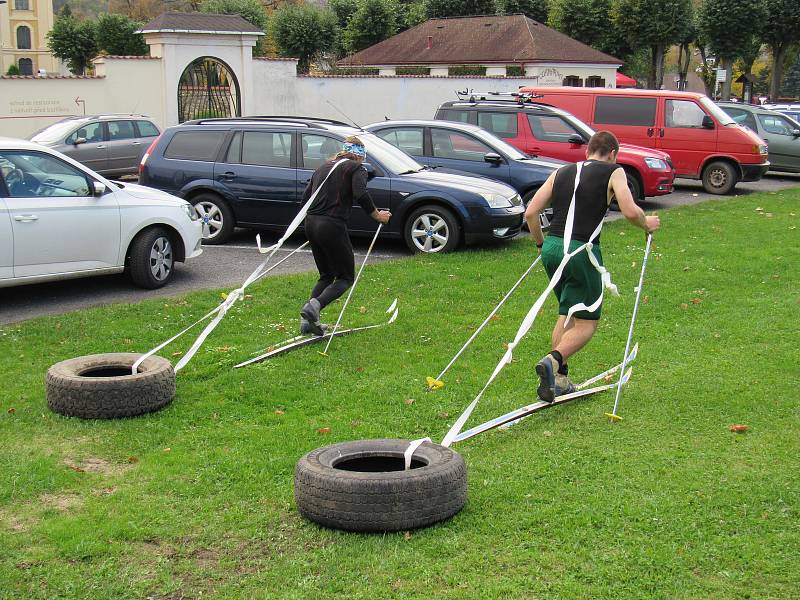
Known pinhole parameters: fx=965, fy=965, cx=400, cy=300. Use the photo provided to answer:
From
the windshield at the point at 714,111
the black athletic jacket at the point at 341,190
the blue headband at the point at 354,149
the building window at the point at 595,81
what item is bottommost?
the black athletic jacket at the point at 341,190

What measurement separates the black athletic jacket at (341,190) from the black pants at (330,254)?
0.09 metres

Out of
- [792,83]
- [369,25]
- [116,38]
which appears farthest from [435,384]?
[792,83]

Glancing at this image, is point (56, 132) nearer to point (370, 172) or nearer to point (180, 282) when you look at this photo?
point (180, 282)

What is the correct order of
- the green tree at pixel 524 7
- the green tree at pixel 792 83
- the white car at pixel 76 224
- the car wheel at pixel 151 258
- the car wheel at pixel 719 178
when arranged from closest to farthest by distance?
1. the white car at pixel 76 224
2. the car wheel at pixel 151 258
3. the car wheel at pixel 719 178
4. the green tree at pixel 524 7
5. the green tree at pixel 792 83

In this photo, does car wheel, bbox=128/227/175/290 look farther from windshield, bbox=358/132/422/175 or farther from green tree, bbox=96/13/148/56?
green tree, bbox=96/13/148/56

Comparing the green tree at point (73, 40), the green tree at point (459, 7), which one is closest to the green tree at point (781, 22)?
the green tree at point (459, 7)

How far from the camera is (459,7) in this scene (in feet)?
171

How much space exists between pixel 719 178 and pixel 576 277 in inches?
578

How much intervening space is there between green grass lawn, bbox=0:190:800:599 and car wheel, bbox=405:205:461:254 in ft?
8.80

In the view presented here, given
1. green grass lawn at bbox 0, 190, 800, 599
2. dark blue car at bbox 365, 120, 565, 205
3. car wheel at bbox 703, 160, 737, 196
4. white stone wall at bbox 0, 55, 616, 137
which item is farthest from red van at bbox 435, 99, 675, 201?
white stone wall at bbox 0, 55, 616, 137

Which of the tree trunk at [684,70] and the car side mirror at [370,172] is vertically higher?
the tree trunk at [684,70]

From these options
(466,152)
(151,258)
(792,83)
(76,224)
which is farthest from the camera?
(792,83)

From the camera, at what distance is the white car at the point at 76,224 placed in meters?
9.43

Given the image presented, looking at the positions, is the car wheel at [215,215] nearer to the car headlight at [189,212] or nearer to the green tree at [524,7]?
the car headlight at [189,212]
